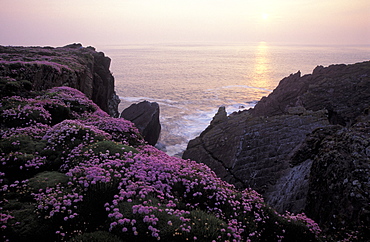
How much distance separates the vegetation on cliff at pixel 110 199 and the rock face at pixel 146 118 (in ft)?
102

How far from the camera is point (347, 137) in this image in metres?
14.7

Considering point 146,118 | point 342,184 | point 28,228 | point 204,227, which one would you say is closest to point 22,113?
point 28,228

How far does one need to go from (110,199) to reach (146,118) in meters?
38.4

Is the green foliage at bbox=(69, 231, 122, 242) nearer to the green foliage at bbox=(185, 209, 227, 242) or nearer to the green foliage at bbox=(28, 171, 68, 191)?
the green foliage at bbox=(185, 209, 227, 242)

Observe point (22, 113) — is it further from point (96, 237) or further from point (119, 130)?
point (96, 237)

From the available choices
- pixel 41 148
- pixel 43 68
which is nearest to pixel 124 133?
pixel 41 148

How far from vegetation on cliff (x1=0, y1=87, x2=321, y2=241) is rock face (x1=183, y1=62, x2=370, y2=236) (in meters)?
2.90

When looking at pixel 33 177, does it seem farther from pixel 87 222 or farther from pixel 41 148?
pixel 87 222

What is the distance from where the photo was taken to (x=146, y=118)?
154 feet

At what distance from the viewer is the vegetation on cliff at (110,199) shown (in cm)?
749

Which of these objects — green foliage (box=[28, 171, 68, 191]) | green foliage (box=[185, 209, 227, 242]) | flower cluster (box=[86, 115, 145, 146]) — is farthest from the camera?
flower cluster (box=[86, 115, 145, 146])

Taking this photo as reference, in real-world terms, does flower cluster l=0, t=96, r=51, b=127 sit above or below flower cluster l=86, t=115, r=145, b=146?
above

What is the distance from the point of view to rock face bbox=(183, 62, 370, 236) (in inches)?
488

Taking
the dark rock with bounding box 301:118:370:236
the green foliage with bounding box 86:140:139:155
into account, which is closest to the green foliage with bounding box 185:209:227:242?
the green foliage with bounding box 86:140:139:155
